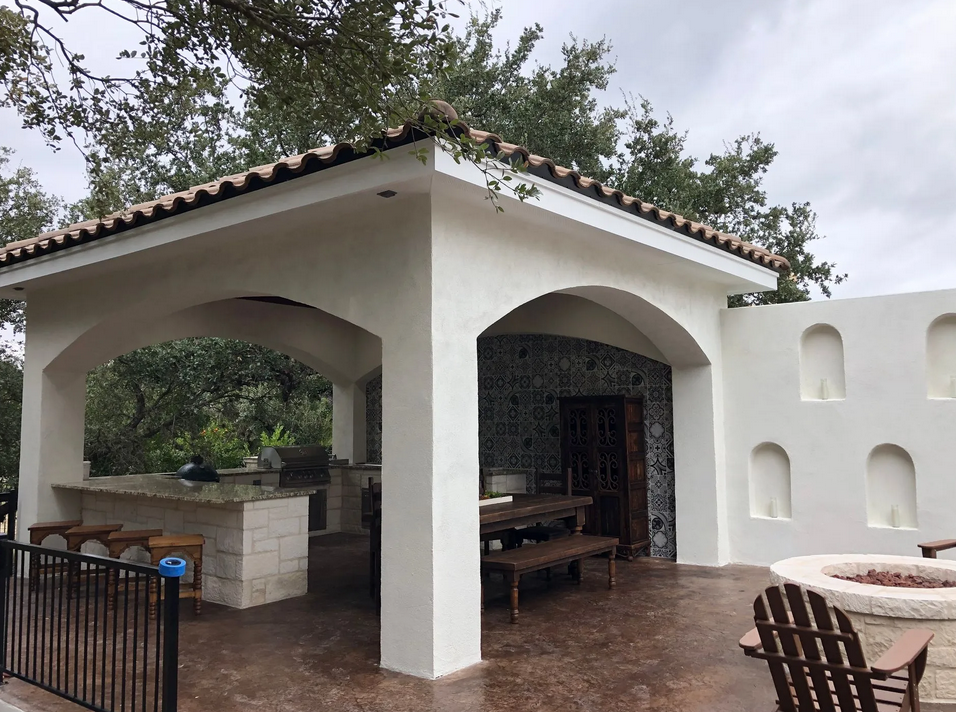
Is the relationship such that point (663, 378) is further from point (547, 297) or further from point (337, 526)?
point (337, 526)

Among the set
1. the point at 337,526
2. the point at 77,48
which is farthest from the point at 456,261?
the point at 337,526

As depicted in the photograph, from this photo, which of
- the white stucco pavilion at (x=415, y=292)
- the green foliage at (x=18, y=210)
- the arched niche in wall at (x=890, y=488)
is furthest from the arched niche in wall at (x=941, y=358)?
the green foliage at (x=18, y=210)

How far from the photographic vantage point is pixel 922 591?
15.2ft

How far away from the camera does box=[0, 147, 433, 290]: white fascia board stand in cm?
479

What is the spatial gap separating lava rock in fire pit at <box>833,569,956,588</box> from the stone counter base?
4.76 meters

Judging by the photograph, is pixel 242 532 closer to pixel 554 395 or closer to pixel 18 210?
pixel 554 395

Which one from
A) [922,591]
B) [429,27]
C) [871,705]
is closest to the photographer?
[871,705]

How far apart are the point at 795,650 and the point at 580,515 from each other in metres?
4.20

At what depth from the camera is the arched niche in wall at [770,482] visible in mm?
8562

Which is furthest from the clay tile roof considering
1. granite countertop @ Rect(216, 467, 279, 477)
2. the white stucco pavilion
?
granite countertop @ Rect(216, 467, 279, 477)

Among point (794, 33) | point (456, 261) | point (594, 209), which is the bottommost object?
point (456, 261)

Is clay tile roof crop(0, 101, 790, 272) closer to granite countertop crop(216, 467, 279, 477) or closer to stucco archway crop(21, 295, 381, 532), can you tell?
stucco archway crop(21, 295, 381, 532)

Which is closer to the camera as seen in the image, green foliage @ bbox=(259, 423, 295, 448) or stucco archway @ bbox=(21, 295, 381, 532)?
stucco archway @ bbox=(21, 295, 381, 532)

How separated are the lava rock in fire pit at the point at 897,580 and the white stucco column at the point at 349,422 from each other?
8.06 meters
